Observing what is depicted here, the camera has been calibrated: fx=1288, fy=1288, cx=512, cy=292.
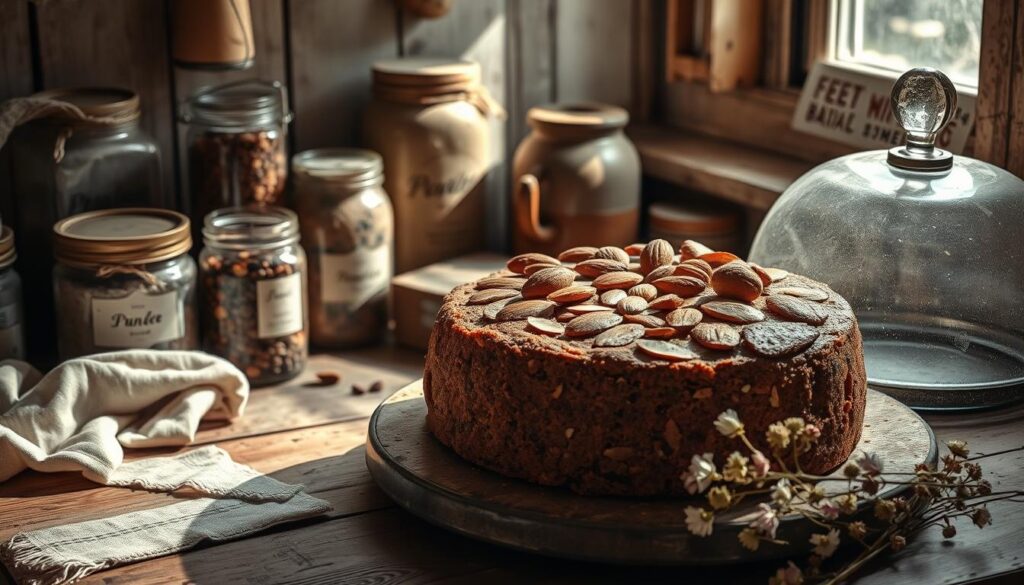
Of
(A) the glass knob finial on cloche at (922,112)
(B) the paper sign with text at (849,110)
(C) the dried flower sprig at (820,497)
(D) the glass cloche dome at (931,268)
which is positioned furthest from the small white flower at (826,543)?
(B) the paper sign with text at (849,110)

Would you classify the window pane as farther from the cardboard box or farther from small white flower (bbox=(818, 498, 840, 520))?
small white flower (bbox=(818, 498, 840, 520))

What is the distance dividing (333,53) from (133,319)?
47cm

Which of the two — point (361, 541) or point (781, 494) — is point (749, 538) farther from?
point (361, 541)

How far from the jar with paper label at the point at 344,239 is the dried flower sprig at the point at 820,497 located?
2.27 feet

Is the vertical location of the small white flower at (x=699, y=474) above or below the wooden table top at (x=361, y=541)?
above

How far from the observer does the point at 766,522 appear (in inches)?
34.3

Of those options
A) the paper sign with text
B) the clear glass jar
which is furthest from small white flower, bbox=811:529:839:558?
the clear glass jar

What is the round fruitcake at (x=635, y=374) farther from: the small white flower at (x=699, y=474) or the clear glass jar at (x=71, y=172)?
the clear glass jar at (x=71, y=172)

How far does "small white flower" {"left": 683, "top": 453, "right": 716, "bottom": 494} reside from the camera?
0.89 m

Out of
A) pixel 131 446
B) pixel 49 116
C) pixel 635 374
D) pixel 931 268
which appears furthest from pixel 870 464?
pixel 49 116

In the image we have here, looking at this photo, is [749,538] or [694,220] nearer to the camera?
[749,538]

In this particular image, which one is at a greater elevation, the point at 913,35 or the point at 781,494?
the point at 913,35

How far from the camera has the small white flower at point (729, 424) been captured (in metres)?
0.88

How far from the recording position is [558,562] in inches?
38.3
